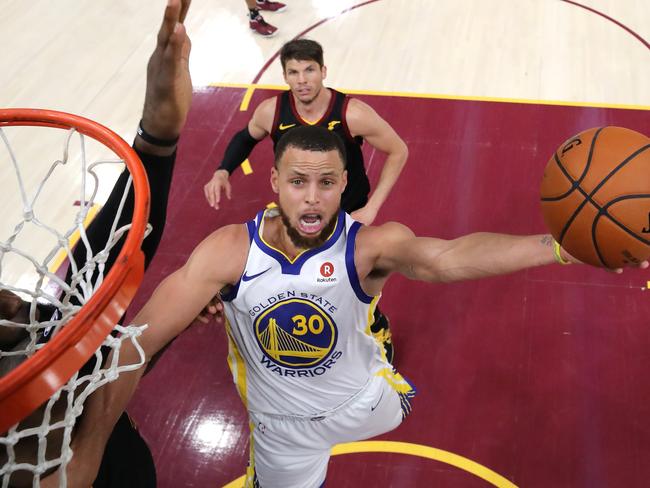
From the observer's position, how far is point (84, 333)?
1.82 m

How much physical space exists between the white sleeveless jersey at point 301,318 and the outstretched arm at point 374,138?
1.04 meters

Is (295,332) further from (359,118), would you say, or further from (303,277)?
(359,118)

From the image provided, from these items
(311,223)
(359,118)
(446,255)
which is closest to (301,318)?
(311,223)

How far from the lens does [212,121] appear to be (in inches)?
252

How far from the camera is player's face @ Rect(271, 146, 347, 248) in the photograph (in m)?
2.86

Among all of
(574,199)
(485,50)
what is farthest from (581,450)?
(485,50)

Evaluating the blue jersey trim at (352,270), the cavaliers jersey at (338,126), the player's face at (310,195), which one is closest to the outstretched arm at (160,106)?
the player's face at (310,195)

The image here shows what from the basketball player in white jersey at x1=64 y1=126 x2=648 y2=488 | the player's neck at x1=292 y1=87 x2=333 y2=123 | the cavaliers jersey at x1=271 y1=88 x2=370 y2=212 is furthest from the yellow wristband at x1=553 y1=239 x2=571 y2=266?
the player's neck at x1=292 y1=87 x2=333 y2=123

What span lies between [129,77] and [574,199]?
565cm

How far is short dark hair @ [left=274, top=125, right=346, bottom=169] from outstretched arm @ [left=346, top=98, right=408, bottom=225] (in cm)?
100

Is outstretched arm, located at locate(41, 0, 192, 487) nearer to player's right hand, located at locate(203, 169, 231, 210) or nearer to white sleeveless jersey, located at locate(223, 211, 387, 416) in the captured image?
white sleeveless jersey, located at locate(223, 211, 387, 416)

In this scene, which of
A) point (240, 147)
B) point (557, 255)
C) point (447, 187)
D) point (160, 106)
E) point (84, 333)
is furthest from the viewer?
point (447, 187)

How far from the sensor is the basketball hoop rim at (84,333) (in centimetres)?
167

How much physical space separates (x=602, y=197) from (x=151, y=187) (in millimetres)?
1677
